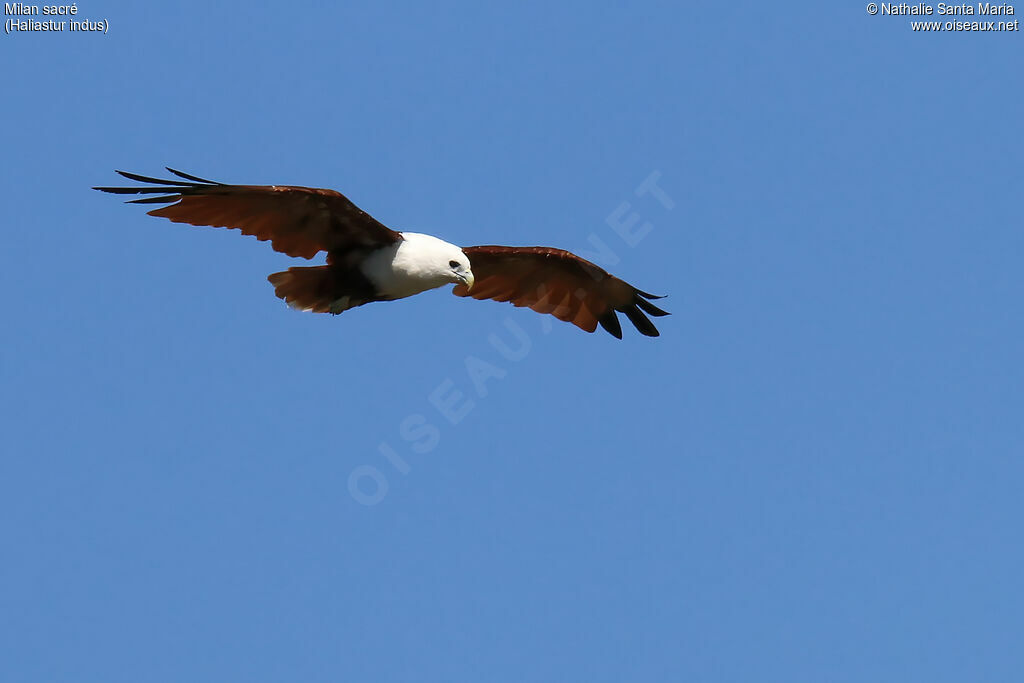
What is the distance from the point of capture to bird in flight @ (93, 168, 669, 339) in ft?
32.7

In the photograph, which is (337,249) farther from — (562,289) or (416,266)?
(562,289)

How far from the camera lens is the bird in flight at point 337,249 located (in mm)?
9953

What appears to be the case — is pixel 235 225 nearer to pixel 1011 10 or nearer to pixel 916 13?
pixel 916 13

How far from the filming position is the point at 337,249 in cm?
1063

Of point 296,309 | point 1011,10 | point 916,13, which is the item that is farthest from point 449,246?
point 1011,10

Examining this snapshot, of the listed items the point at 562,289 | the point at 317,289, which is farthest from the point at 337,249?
the point at 562,289

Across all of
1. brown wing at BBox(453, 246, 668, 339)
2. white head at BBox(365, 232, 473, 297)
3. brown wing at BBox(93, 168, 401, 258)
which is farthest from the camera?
brown wing at BBox(453, 246, 668, 339)

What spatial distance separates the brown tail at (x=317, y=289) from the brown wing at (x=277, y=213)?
Result: 20 centimetres

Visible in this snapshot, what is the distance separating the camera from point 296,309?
1080 cm

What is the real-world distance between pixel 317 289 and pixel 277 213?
907 mm

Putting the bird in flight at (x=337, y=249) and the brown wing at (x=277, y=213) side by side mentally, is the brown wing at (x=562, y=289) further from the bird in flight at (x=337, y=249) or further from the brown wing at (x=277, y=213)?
the brown wing at (x=277, y=213)

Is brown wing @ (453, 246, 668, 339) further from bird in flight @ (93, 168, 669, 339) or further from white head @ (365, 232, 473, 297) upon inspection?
white head @ (365, 232, 473, 297)

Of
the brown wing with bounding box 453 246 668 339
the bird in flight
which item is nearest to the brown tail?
the bird in flight

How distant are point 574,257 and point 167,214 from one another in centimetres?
434
